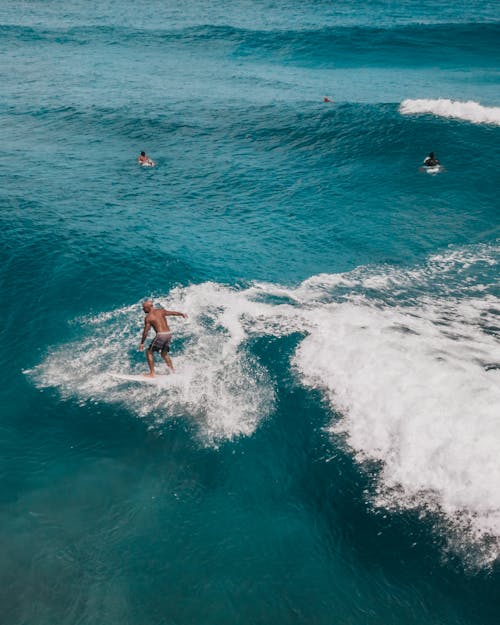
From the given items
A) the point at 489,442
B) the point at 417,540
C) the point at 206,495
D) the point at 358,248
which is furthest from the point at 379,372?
the point at 358,248

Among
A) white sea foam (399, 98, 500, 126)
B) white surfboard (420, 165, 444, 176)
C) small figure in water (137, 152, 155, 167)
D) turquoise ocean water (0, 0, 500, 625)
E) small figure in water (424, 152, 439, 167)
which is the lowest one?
turquoise ocean water (0, 0, 500, 625)

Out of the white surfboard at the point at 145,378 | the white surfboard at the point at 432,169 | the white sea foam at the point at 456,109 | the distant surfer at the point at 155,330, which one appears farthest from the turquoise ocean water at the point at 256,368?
the distant surfer at the point at 155,330

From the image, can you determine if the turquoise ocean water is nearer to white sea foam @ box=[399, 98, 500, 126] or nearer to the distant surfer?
white sea foam @ box=[399, 98, 500, 126]

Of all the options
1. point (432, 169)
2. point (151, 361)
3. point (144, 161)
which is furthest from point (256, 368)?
point (144, 161)

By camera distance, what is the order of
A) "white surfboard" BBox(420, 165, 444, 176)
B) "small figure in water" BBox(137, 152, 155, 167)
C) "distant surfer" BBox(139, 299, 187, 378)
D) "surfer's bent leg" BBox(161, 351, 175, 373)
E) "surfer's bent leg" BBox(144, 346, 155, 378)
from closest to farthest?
"distant surfer" BBox(139, 299, 187, 378) < "surfer's bent leg" BBox(144, 346, 155, 378) < "surfer's bent leg" BBox(161, 351, 175, 373) < "white surfboard" BBox(420, 165, 444, 176) < "small figure in water" BBox(137, 152, 155, 167)

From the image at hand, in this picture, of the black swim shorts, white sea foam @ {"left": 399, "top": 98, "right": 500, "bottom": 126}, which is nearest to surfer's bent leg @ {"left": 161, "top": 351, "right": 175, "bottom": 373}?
the black swim shorts

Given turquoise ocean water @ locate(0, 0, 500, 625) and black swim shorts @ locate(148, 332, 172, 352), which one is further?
black swim shorts @ locate(148, 332, 172, 352)

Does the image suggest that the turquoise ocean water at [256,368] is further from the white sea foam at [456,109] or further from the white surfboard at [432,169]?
the white surfboard at [432,169]
